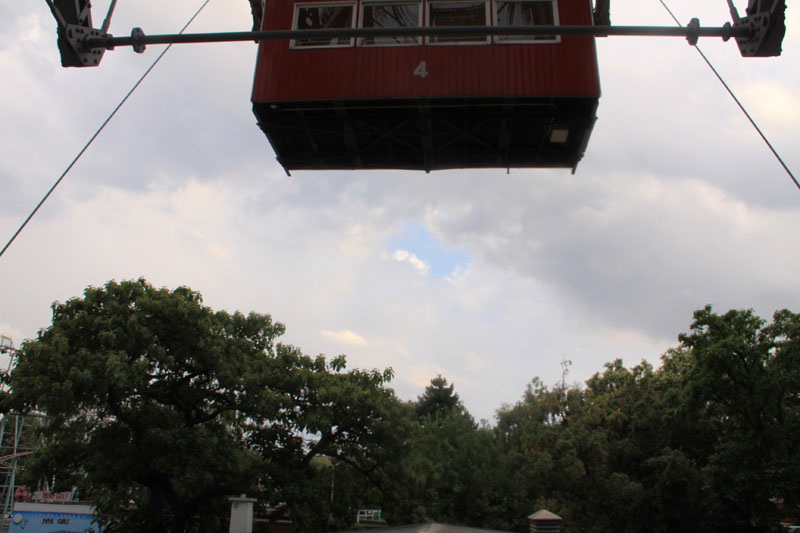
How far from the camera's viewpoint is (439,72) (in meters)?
9.95

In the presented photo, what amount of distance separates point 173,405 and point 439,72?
15.4 m

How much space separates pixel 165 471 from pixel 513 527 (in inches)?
1245

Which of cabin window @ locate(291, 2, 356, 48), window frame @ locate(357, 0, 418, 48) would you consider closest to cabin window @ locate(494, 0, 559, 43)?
window frame @ locate(357, 0, 418, 48)

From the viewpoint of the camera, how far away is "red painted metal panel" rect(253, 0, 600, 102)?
32.2 feet

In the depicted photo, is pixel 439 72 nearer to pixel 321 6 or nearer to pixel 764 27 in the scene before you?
pixel 321 6

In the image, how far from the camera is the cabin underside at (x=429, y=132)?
1020cm

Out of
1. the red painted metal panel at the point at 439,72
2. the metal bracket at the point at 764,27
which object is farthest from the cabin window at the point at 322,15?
the metal bracket at the point at 764,27

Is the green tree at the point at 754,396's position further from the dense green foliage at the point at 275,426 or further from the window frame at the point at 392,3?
the window frame at the point at 392,3

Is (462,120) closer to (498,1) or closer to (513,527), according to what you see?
(498,1)

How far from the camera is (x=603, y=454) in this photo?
28.5 meters

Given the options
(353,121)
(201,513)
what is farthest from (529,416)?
(353,121)

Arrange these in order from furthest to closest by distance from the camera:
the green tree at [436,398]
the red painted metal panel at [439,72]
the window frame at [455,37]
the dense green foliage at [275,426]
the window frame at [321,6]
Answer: the green tree at [436,398] → the dense green foliage at [275,426] → the window frame at [321,6] → the window frame at [455,37] → the red painted metal panel at [439,72]

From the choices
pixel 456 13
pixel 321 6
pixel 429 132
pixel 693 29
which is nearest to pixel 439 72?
pixel 429 132

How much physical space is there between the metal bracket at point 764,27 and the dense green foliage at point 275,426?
15801 mm
